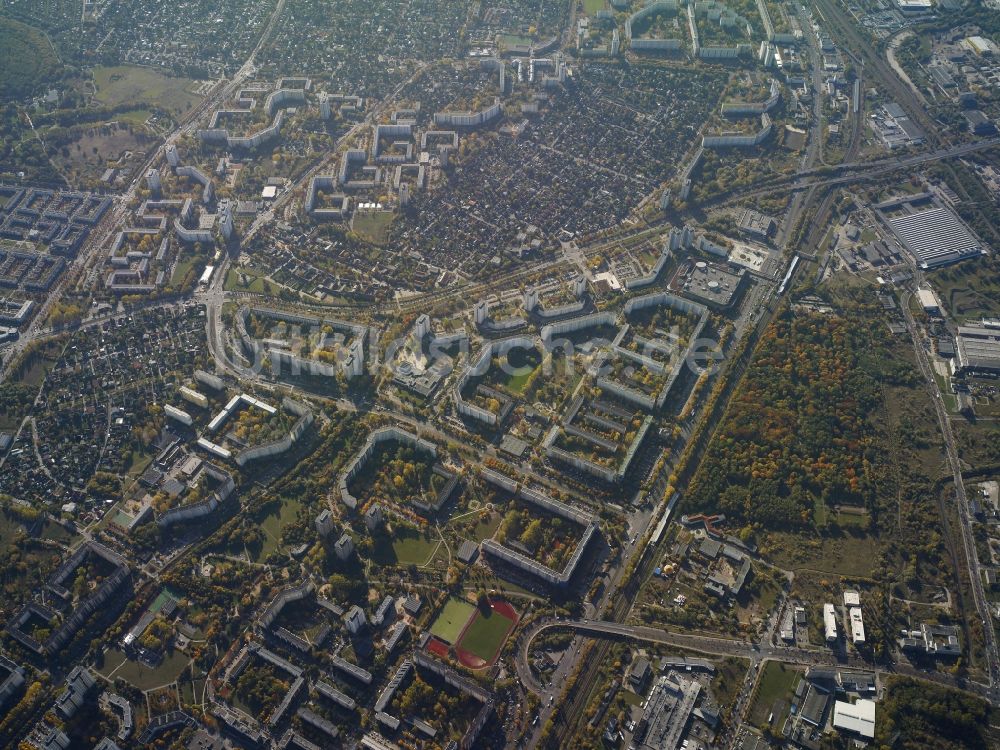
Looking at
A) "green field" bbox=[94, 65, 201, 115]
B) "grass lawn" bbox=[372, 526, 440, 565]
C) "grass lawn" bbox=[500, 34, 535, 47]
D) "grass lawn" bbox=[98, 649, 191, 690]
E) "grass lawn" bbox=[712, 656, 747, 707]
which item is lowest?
"grass lawn" bbox=[98, 649, 191, 690]

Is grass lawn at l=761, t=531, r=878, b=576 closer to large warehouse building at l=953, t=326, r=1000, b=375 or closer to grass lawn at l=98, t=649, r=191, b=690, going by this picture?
large warehouse building at l=953, t=326, r=1000, b=375

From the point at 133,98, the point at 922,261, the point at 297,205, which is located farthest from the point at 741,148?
the point at 133,98

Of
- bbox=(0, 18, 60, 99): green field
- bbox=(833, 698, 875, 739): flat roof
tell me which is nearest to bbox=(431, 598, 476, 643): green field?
bbox=(833, 698, 875, 739): flat roof

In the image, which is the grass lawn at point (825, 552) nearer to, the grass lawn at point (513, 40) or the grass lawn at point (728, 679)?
the grass lawn at point (728, 679)

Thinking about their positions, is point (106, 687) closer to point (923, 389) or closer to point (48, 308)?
point (48, 308)

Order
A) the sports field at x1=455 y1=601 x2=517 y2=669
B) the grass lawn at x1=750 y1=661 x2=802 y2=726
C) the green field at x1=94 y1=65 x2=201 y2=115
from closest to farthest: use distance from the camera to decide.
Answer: the grass lawn at x1=750 y1=661 x2=802 y2=726 < the sports field at x1=455 y1=601 x2=517 y2=669 < the green field at x1=94 y1=65 x2=201 y2=115

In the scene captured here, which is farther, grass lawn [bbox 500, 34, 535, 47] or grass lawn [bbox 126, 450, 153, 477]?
grass lawn [bbox 500, 34, 535, 47]
